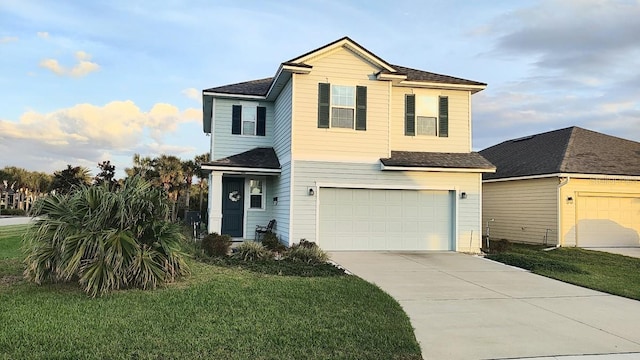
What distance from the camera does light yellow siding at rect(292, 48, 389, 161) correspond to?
1395 centimetres

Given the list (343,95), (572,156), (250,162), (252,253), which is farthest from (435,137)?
(252,253)

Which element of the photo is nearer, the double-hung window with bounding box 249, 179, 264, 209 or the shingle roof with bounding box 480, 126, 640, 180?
the double-hung window with bounding box 249, 179, 264, 209

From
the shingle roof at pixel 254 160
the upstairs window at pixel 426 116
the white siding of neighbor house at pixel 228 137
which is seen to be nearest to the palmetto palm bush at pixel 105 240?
the shingle roof at pixel 254 160

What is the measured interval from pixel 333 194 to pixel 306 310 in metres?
7.89

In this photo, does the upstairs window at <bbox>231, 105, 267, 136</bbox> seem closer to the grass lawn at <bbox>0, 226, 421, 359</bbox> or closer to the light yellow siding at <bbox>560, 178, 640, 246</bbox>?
the grass lawn at <bbox>0, 226, 421, 359</bbox>

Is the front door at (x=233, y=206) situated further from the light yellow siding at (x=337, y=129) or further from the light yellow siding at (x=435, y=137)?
the light yellow siding at (x=435, y=137)

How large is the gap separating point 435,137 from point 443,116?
791 mm

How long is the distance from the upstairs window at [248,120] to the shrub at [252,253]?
6.23 m

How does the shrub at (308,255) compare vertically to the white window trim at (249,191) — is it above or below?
below

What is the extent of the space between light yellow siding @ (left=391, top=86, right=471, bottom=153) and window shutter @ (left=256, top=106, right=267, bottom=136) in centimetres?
497

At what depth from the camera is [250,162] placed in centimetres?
1559

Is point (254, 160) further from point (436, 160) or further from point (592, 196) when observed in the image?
point (592, 196)

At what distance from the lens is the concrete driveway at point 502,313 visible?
5535 millimetres

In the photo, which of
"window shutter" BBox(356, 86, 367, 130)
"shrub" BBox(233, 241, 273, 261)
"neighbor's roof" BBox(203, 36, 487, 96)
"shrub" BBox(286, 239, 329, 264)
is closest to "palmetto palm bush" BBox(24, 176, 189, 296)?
"shrub" BBox(233, 241, 273, 261)
